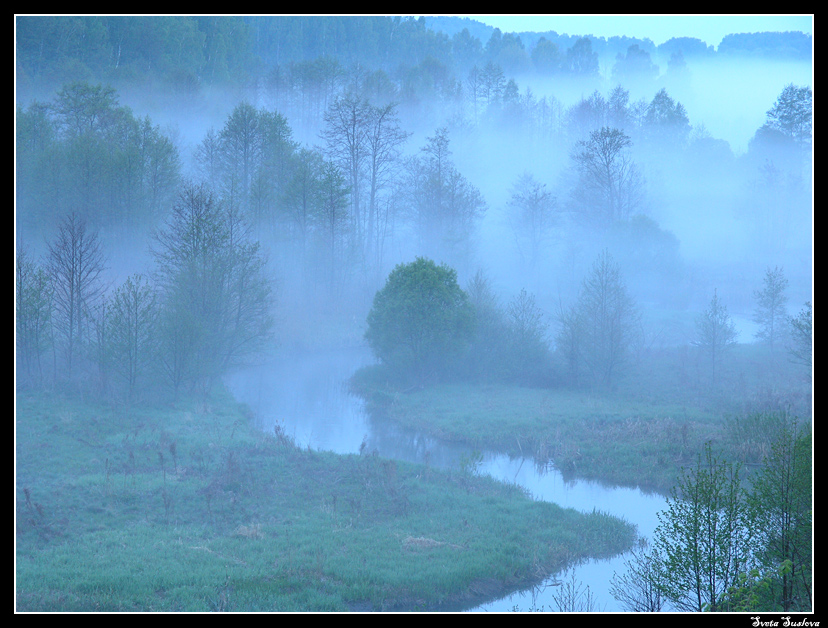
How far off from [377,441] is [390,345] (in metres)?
7.64

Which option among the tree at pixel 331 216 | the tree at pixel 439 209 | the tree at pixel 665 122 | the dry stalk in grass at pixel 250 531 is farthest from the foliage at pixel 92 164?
the tree at pixel 665 122

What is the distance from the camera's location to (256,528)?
16.3 metres

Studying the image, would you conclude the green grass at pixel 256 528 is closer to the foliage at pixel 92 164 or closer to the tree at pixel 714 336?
the tree at pixel 714 336

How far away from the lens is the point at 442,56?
9244 centimetres

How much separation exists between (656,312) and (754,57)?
4313 cm

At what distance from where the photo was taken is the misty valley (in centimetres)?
1438

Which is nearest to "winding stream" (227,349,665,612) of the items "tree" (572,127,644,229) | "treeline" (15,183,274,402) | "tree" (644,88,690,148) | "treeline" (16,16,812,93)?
"treeline" (15,183,274,402)

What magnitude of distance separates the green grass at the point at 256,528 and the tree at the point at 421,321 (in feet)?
37.7

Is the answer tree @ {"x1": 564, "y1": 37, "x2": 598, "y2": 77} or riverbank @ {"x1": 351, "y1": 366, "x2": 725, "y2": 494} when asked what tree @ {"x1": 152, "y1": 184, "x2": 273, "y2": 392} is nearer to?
riverbank @ {"x1": 351, "y1": 366, "x2": 725, "y2": 494}

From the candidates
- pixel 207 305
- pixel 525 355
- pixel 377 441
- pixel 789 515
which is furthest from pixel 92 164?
pixel 789 515

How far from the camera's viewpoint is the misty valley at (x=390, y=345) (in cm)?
1438

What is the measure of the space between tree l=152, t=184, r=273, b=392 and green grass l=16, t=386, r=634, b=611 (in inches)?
225

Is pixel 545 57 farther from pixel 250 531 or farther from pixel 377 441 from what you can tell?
pixel 250 531
